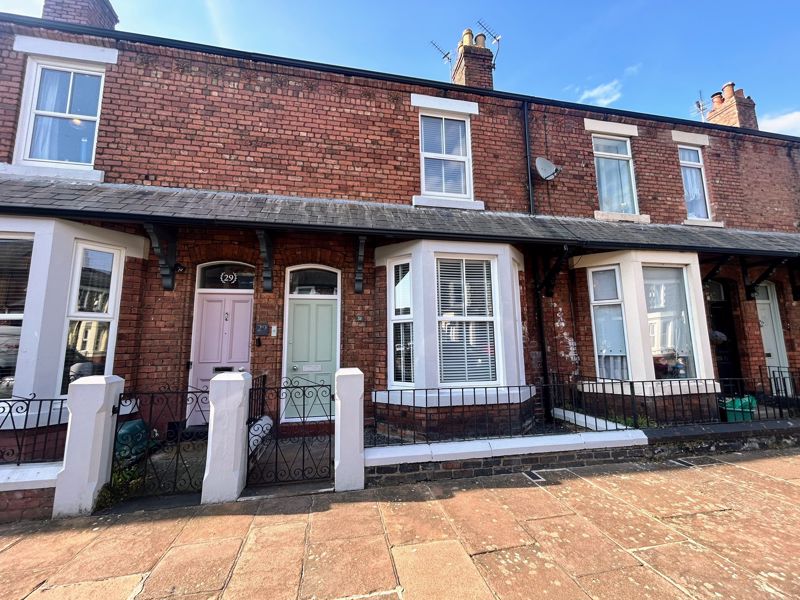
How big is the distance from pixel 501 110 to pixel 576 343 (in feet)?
15.9

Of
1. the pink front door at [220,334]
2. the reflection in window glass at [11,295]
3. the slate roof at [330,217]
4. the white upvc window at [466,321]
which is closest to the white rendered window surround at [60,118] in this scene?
the slate roof at [330,217]

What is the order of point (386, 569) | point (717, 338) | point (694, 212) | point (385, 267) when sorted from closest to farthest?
point (386, 569) < point (385, 267) < point (717, 338) < point (694, 212)

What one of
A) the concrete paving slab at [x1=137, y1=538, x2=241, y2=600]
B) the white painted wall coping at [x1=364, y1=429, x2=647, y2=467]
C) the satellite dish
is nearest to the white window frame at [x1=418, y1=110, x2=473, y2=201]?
the satellite dish

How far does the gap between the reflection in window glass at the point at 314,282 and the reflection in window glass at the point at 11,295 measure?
324 cm

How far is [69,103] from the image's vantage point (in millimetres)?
5426

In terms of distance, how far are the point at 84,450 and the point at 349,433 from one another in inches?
98.9

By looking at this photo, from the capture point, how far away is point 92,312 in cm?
478

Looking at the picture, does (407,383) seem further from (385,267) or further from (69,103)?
(69,103)

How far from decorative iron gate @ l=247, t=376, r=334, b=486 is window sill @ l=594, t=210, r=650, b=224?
624 cm

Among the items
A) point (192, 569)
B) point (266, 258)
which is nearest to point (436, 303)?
point (266, 258)

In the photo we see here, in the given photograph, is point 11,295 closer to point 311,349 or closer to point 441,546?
point 311,349

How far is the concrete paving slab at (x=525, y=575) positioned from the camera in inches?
87.2

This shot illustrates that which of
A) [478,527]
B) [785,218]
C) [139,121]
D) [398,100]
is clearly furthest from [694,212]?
[139,121]

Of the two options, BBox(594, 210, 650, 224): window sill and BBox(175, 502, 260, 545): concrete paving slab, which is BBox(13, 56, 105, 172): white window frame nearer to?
BBox(175, 502, 260, 545): concrete paving slab
